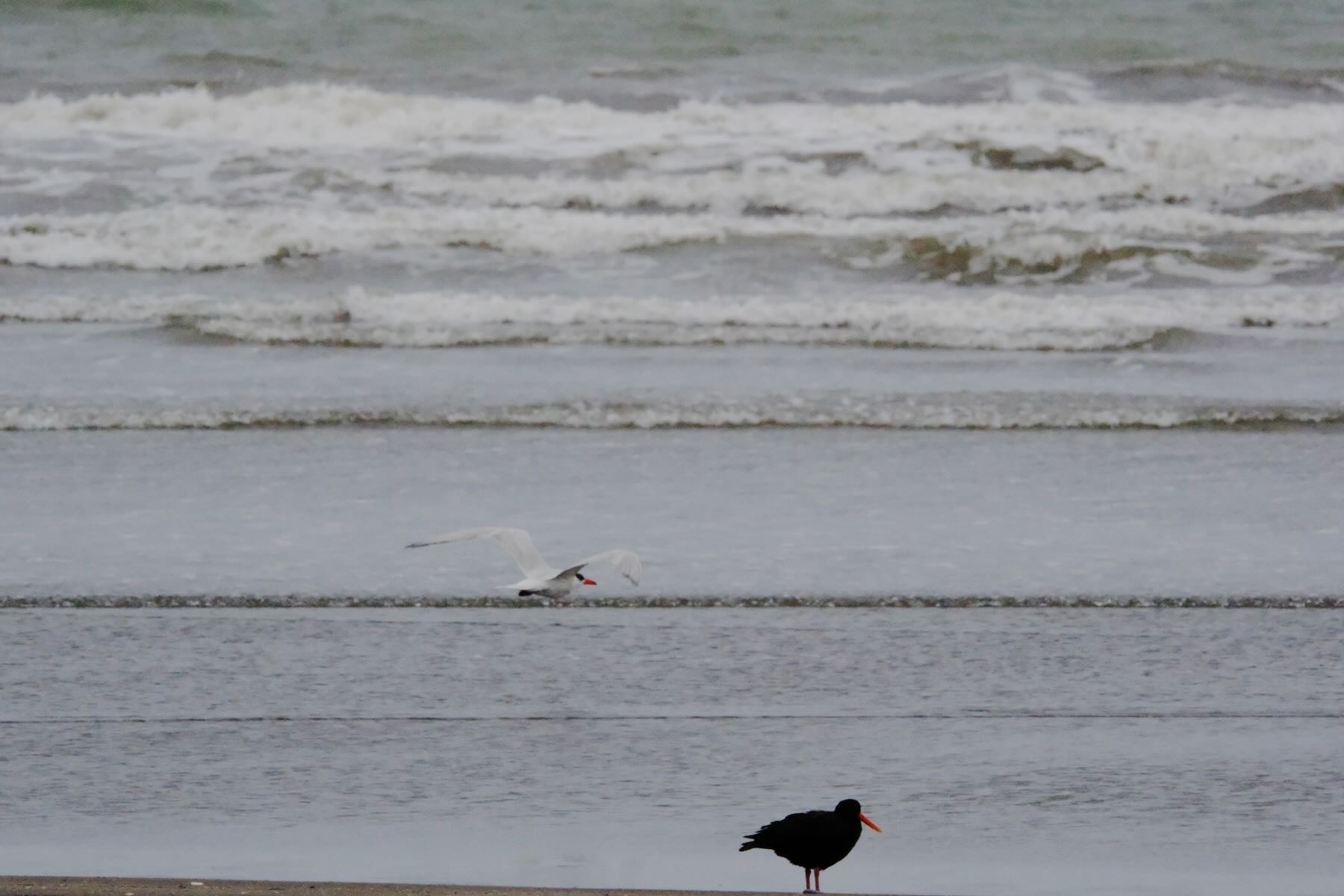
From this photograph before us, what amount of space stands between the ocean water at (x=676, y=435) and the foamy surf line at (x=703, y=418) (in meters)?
0.03

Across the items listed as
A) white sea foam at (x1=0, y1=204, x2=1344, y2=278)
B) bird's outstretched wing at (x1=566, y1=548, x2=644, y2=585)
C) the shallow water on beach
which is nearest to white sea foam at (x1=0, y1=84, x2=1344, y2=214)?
white sea foam at (x1=0, y1=204, x2=1344, y2=278)

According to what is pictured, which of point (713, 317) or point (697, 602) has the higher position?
point (713, 317)

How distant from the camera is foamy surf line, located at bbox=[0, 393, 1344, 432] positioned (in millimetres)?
5965

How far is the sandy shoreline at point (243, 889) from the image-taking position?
2279 millimetres

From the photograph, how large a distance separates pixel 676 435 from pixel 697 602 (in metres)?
1.87

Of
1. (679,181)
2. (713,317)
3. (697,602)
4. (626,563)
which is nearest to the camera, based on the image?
(626,563)

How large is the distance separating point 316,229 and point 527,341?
3.37 m

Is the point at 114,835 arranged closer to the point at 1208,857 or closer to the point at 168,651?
the point at 168,651

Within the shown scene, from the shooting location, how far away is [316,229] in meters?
10.5

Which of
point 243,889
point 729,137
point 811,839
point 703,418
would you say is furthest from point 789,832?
point 729,137

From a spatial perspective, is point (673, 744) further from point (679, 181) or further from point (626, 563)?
point (679, 181)

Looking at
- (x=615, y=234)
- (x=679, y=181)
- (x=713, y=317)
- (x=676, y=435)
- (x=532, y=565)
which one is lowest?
(x=532, y=565)

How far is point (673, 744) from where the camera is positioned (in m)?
3.10

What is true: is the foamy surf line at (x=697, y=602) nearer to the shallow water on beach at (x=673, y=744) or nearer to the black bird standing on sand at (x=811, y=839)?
the shallow water on beach at (x=673, y=744)
